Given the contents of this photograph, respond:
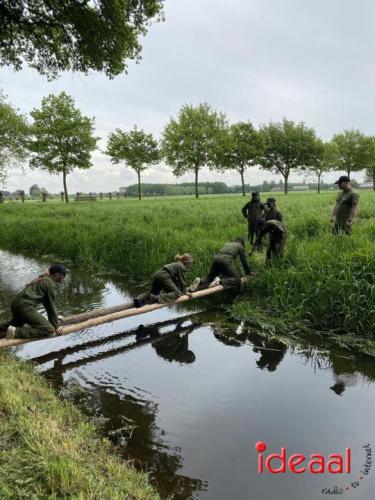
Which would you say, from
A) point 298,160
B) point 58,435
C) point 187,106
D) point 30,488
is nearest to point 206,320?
point 58,435

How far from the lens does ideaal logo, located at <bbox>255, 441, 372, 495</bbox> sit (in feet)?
12.6

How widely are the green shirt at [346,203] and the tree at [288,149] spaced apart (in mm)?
39093

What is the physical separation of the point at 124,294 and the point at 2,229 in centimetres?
1216

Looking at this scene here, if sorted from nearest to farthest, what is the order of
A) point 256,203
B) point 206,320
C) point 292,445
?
point 292,445, point 206,320, point 256,203

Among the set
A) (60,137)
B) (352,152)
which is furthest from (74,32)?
(352,152)

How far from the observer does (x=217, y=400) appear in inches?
201

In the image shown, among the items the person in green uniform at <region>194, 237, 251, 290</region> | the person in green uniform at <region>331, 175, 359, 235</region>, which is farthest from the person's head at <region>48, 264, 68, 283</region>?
the person in green uniform at <region>331, 175, 359, 235</region>

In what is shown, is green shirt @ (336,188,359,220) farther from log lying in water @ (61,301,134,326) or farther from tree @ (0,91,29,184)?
tree @ (0,91,29,184)

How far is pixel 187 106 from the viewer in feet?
136

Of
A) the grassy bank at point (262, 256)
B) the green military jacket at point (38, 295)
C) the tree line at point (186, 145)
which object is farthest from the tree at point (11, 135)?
the green military jacket at point (38, 295)

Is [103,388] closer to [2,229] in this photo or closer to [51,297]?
[51,297]

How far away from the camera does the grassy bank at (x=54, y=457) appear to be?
2.91 metres

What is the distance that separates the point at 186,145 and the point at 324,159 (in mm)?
22167

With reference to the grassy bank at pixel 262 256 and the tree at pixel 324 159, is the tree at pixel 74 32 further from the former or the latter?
the tree at pixel 324 159
